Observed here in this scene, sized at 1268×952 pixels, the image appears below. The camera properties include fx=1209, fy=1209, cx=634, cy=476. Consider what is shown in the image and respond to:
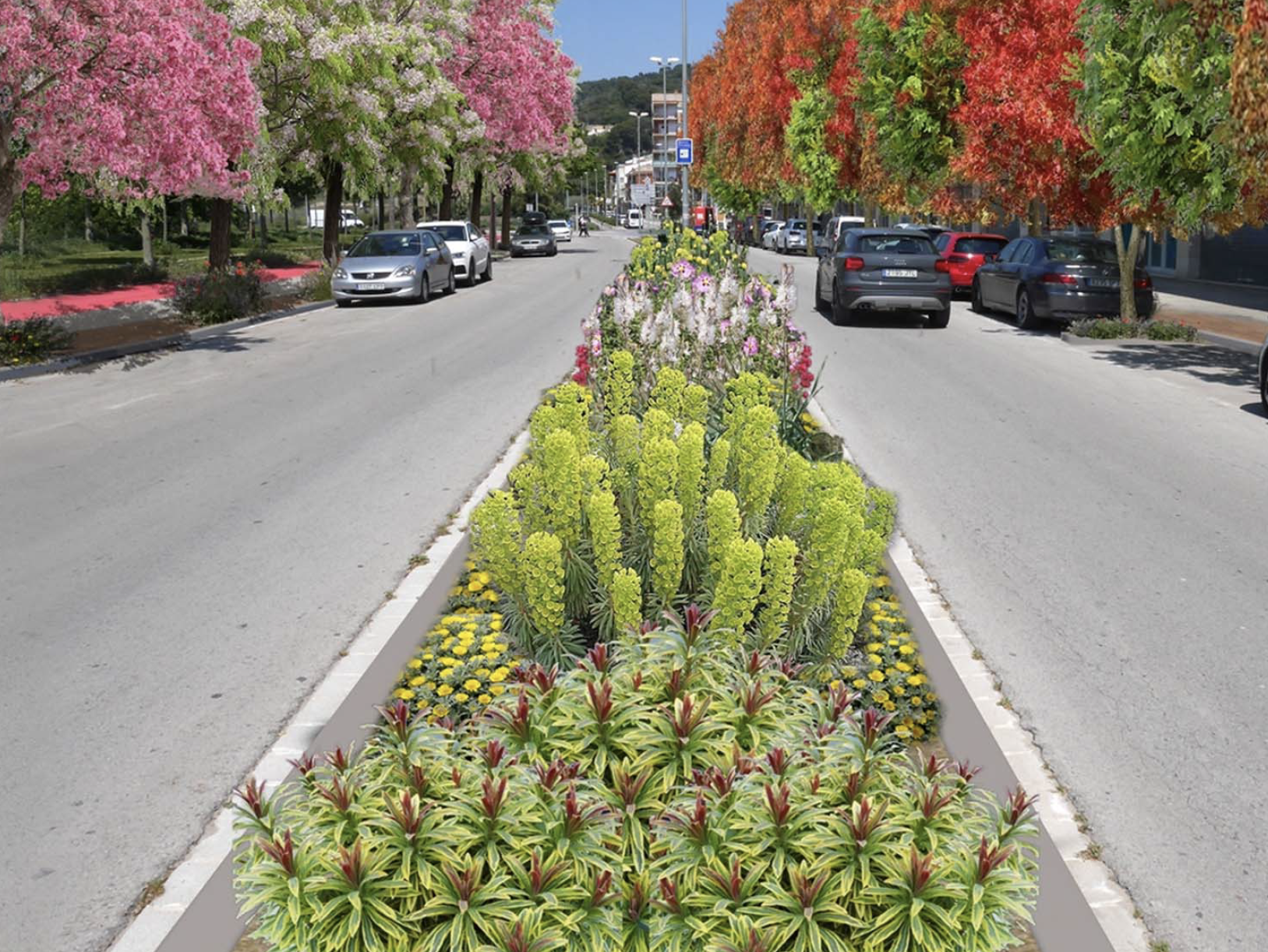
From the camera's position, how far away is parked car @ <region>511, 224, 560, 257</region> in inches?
2183

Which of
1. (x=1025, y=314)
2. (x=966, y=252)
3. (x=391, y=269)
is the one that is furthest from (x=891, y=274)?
(x=391, y=269)

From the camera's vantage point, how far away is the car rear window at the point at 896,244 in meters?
21.1

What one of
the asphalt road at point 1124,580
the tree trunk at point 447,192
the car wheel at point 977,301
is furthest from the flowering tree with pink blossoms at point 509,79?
the asphalt road at point 1124,580

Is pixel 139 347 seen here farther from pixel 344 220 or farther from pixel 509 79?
pixel 344 220

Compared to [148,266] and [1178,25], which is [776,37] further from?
[1178,25]

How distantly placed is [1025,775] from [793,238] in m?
58.7

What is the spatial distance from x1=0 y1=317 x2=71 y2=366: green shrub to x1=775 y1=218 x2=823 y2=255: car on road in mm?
46183

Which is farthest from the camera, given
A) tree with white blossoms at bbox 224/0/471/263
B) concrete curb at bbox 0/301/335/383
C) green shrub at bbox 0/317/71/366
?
tree with white blossoms at bbox 224/0/471/263

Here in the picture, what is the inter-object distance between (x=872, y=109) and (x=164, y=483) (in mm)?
25088

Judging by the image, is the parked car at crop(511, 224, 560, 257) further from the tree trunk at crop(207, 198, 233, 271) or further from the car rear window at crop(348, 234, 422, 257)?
the tree trunk at crop(207, 198, 233, 271)

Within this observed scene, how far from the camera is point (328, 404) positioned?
45.1 feet

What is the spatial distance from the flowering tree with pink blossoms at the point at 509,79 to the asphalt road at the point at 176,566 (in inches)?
1145

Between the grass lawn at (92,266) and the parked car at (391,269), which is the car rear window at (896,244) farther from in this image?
the grass lawn at (92,266)

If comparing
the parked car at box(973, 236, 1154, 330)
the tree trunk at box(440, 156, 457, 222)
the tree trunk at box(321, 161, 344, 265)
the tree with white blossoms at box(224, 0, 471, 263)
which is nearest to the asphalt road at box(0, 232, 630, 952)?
the parked car at box(973, 236, 1154, 330)
